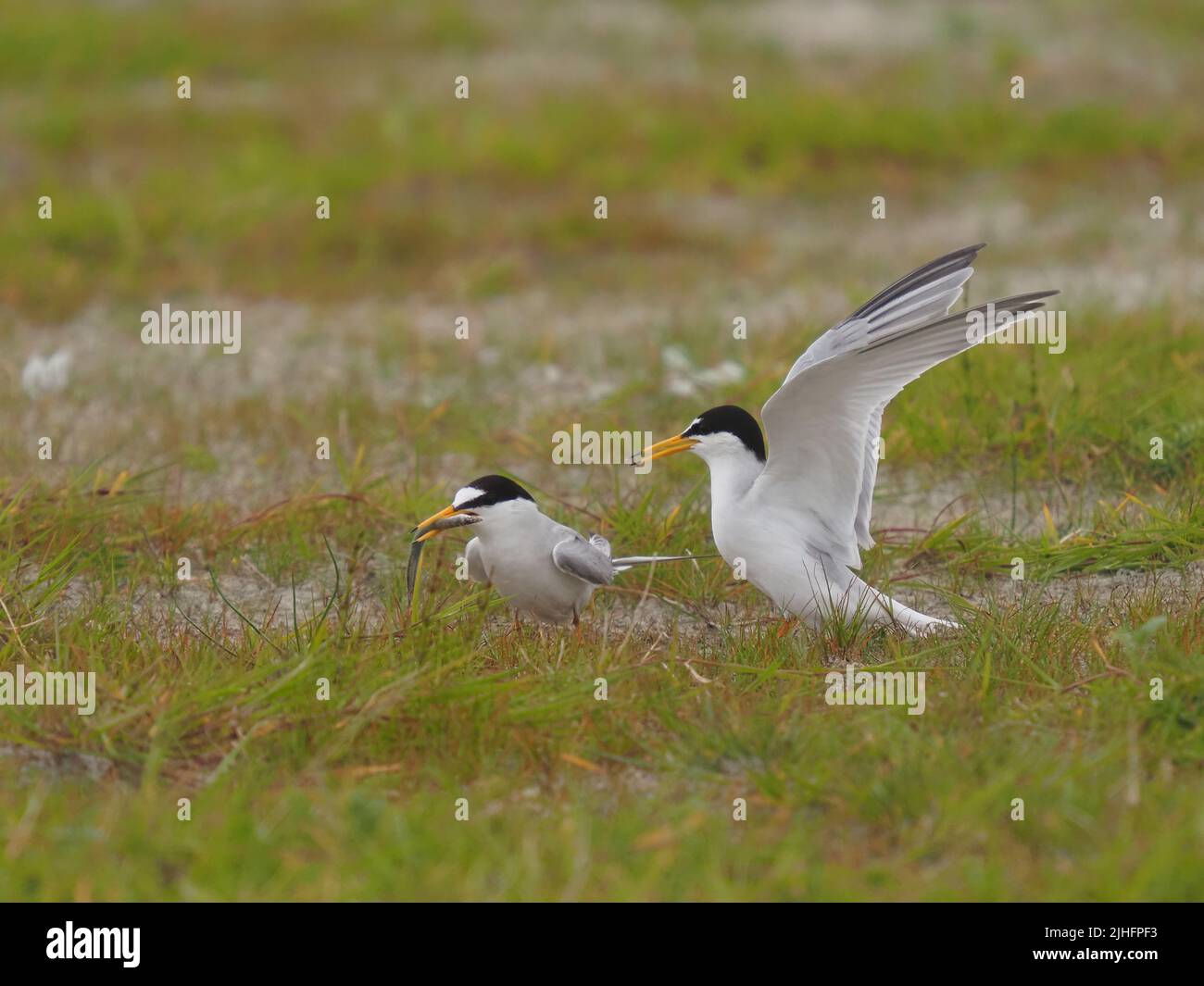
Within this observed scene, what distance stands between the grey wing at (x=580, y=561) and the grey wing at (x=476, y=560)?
26 cm

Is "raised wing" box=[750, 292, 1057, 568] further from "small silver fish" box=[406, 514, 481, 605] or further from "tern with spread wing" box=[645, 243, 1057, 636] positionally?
"small silver fish" box=[406, 514, 481, 605]

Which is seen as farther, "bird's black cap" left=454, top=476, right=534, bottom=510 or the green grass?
"bird's black cap" left=454, top=476, right=534, bottom=510

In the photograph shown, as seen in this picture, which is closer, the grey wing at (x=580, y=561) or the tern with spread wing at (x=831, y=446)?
the tern with spread wing at (x=831, y=446)

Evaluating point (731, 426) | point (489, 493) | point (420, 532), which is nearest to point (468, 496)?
point (489, 493)

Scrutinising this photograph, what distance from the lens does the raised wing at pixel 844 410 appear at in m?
4.50

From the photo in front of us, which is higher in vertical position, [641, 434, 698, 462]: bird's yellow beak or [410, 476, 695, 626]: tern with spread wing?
[641, 434, 698, 462]: bird's yellow beak

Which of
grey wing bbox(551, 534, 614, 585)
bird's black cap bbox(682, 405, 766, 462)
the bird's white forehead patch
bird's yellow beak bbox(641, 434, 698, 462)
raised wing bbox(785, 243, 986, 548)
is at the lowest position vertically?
grey wing bbox(551, 534, 614, 585)

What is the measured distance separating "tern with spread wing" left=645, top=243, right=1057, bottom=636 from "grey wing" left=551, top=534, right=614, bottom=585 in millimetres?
374

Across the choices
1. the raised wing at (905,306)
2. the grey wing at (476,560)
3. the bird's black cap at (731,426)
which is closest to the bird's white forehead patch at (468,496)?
the grey wing at (476,560)

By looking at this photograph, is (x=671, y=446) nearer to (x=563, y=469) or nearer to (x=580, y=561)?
(x=580, y=561)

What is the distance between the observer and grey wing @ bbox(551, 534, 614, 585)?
4.78m

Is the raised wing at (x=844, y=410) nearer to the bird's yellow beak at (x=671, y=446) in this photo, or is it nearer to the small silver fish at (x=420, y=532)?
the bird's yellow beak at (x=671, y=446)

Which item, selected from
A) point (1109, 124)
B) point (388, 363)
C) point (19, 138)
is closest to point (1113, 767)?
point (388, 363)

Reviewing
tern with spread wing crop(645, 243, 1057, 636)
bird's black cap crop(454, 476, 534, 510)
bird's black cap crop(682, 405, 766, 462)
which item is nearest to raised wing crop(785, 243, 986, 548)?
tern with spread wing crop(645, 243, 1057, 636)
